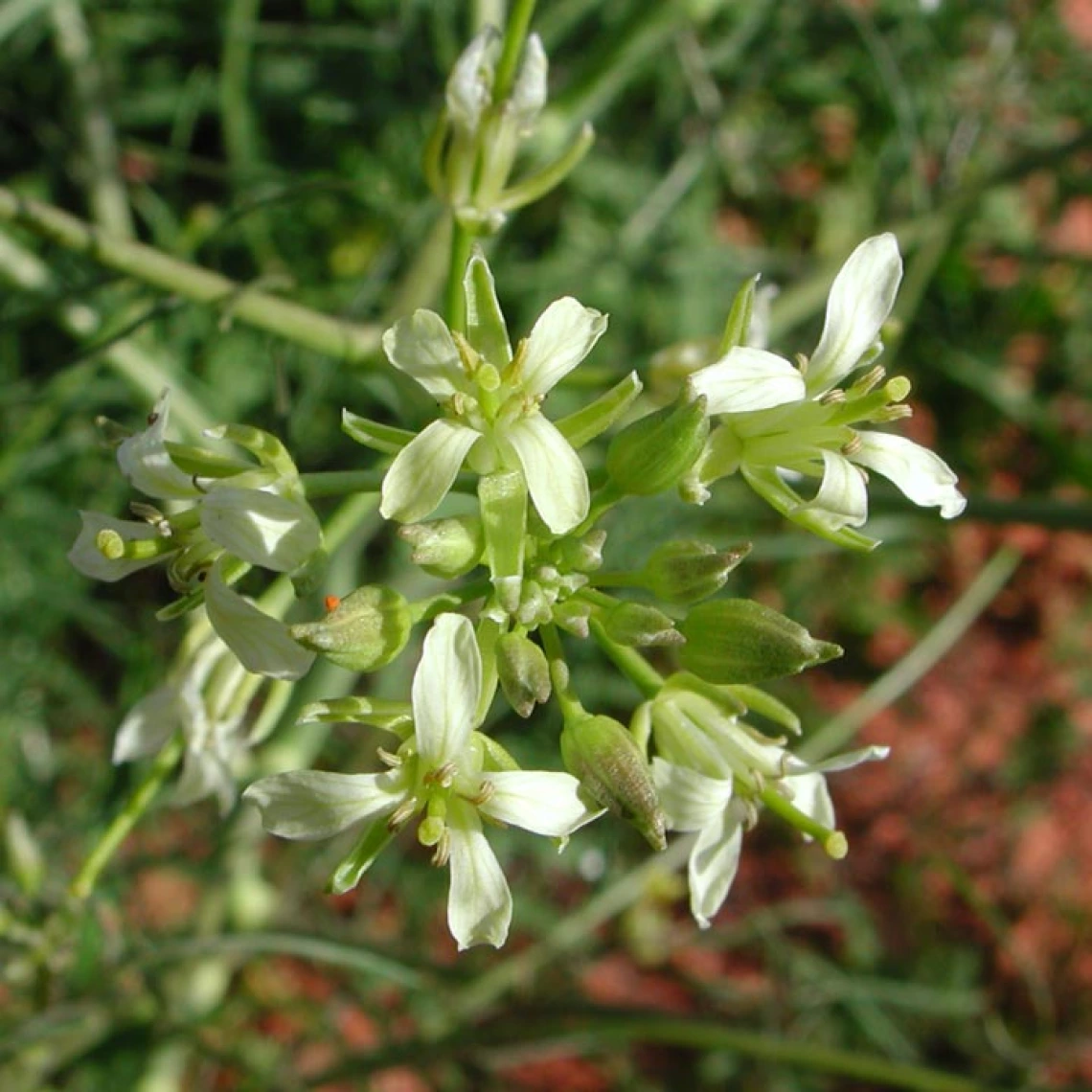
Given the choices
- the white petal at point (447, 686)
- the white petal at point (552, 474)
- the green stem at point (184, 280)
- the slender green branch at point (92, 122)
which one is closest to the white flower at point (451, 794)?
the white petal at point (447, 686)

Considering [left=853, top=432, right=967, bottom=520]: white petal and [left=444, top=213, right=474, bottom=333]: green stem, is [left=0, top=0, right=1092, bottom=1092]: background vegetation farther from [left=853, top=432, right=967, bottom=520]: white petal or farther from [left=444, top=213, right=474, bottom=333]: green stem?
[left=853, top=432, right=967, bottom=520]: white petal

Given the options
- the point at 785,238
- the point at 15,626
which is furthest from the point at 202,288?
the point at 785,238

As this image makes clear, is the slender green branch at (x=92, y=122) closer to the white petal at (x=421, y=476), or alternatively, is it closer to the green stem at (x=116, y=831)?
the green stem at (x=116, y=831)

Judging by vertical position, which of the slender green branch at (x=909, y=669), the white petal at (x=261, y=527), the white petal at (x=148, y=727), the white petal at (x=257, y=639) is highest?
the white petal at (x=261, y=527)

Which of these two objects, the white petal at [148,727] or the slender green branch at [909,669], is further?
the slender green branch at [909,669]

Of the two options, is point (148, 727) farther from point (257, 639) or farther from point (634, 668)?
point (634, 668)

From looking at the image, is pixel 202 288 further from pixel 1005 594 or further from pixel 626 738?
pixel 1005 594
